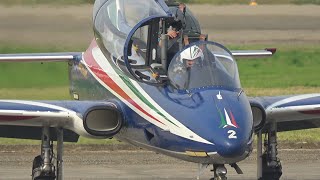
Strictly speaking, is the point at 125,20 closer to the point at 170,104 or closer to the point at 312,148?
the point at 170,104

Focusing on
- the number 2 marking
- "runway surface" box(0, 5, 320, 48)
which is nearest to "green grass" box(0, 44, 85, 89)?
"runway surface" box(0, 5, 320, 48)

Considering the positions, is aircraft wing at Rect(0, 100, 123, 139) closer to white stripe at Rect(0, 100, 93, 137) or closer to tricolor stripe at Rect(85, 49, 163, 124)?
white stripe at Rect(0, 100, 93, 137)

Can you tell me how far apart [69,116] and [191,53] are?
238cm

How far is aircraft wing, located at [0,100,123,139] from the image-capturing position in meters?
16.6

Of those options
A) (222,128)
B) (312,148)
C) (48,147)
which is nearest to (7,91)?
(312,148)

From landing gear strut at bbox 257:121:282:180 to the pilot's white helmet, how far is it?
11.0ft

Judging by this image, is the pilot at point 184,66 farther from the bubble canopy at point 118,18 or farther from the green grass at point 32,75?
the green grass at point 32,75

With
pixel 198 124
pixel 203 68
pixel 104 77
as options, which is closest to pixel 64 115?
pixel 104 77

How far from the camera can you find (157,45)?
54.4 ft

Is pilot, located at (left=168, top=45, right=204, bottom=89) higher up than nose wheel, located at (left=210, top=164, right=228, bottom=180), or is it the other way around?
pilot, located at (left=168, top=45, right=204, bottom=89)

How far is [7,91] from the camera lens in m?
26.7

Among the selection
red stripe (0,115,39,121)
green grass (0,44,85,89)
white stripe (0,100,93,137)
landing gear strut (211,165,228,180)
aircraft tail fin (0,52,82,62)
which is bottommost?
green grass (0,44,85,89)

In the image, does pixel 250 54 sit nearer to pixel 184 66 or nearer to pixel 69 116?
pixel 69 116

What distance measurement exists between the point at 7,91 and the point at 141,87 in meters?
10.8
